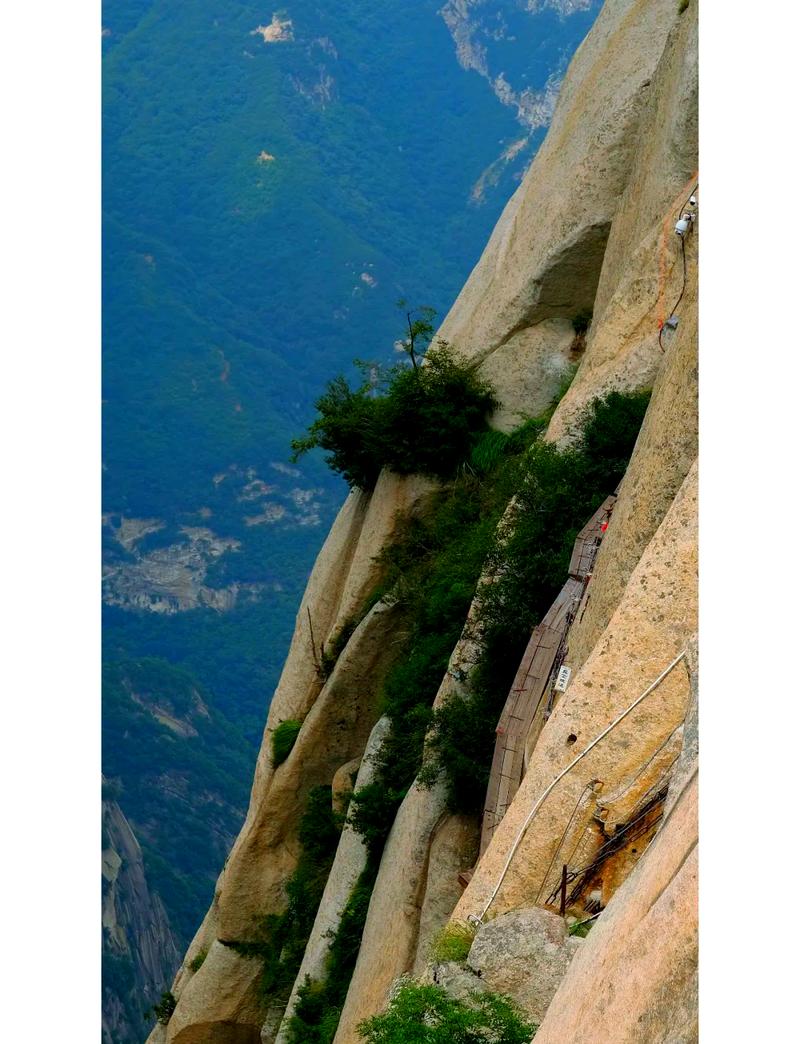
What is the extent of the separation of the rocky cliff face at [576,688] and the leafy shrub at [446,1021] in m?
0.32

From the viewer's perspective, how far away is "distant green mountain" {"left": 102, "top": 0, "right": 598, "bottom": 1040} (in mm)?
98250

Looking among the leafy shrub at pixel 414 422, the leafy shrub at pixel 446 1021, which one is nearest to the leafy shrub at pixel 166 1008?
the leafy shrub at pixel 414 422

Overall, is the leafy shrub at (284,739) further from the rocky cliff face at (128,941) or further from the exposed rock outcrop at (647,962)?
the rocky cliff face at (128,941)

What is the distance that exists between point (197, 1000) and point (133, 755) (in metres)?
58.5

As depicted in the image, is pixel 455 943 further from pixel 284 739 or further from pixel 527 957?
pixel 284 739

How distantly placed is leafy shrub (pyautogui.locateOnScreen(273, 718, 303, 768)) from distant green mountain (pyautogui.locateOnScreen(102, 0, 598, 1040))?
51644 mm

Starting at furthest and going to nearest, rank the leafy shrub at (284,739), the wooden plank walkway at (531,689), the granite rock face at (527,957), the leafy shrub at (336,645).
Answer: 1. the leafy shrub at (284,739)
2. the leafy shrub at (336,645)
3. the wooden plank walkway at (531,689)
4. the granite rock face at (527,957)

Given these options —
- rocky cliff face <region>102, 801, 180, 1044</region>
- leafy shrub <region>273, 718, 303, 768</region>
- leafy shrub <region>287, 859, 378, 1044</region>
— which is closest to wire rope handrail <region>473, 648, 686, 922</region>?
leafy shrub <region>287, 859, 378, 1044</region>

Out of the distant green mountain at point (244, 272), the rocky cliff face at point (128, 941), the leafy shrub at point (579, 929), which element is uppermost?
the distant green mountain at point (244, 272)

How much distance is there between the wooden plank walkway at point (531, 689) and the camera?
65.5 ft

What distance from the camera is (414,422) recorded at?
103 feet

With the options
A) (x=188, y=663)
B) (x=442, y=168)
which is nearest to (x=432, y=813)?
(x=188, y=663)
